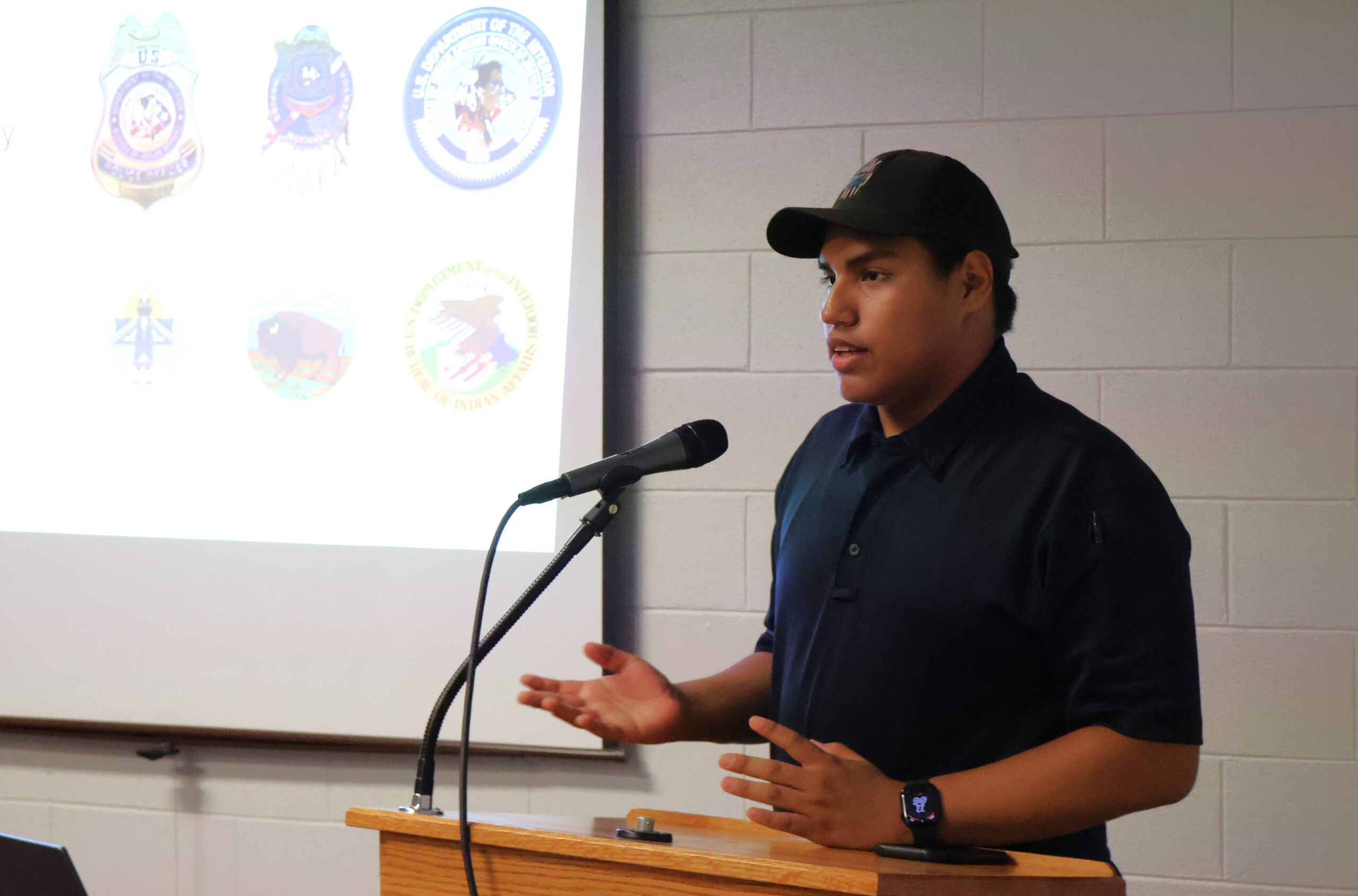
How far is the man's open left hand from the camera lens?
1.00 m

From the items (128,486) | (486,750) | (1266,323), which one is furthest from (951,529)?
(128,486)

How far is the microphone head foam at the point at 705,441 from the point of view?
1.17 meters

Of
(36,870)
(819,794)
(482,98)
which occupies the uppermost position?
(482,98)

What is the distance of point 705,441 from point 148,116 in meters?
1.93

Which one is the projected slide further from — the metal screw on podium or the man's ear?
the metal screw on podium

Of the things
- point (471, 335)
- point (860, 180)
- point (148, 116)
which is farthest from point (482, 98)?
point (860, 180)

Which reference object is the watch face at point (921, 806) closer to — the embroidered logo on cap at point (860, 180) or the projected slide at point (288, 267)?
the embroidered logo on cap at point (860, 180)

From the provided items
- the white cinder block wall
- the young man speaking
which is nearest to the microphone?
the young man speaking

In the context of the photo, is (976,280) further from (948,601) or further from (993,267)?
(948,601)

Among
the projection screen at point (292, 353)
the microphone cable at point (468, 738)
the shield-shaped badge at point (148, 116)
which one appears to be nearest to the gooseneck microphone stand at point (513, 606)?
the microphone cable at point (468, 738)

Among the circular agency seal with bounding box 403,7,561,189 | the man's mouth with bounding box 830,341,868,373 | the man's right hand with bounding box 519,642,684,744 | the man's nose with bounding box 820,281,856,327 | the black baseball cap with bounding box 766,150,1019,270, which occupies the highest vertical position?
the circular agency seal with bounding box 403,7,561,189

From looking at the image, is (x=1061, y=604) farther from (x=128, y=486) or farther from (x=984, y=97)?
(x=128, y=486)

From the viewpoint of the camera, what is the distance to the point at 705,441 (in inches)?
46.4

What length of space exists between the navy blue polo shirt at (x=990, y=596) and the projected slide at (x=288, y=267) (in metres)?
1.01
